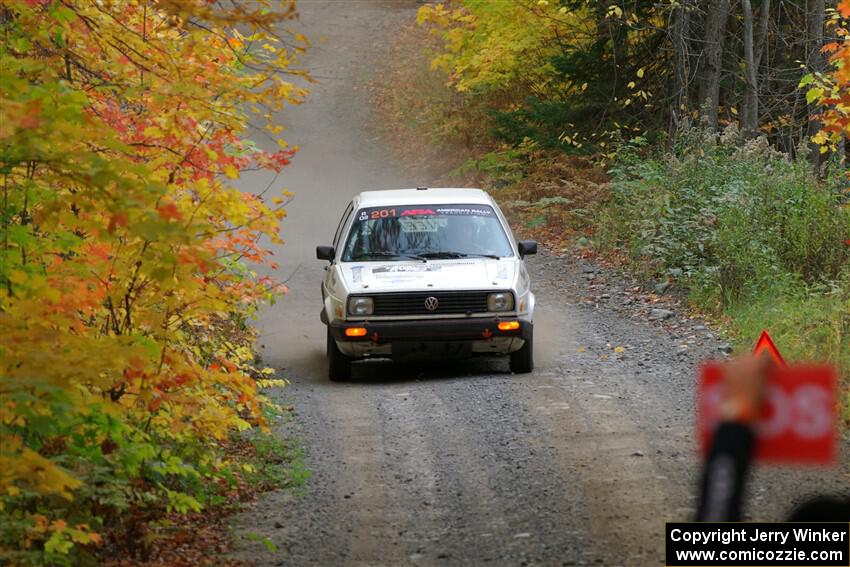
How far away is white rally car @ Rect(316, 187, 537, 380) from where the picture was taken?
35.2 feet

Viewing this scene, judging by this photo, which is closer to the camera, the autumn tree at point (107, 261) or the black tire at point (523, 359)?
the autumn tree at point (107, 261)

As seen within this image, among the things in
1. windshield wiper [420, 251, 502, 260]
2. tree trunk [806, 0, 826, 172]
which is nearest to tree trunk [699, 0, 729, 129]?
tree trunk [806, 0, 826, 172]

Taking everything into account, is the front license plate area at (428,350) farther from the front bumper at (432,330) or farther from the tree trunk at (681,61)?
the tree trunk at (681,61)

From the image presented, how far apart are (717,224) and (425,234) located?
18.1 ft

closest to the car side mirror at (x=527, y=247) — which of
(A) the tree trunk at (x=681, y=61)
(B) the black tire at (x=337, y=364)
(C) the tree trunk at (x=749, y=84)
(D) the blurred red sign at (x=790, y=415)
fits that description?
(B) the black tire at (x=337, y=364)

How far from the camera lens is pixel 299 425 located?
9.93 metres

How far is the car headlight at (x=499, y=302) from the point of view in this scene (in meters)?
10.8

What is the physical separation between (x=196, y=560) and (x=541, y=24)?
1937 centimetres

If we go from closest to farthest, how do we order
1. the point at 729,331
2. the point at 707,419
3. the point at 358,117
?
the point at 707,419
the point at 729,331
the point at 358,117

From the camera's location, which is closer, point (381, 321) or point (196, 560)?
point (196, 560)

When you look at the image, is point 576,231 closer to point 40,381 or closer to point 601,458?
point 601,458

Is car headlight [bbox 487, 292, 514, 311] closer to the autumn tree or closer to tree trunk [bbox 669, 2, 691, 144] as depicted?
the autumn tree

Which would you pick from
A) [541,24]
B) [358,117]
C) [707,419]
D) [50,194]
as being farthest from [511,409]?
[358,117]

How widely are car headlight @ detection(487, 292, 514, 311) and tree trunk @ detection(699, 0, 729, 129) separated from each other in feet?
34.1
